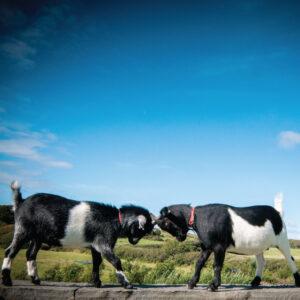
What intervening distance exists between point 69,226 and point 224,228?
2.76 metres

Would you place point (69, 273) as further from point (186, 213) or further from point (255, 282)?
point (255, 282)

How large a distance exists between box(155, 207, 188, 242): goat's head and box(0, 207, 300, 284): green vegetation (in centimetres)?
88

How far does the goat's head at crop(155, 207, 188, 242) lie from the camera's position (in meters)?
5.56

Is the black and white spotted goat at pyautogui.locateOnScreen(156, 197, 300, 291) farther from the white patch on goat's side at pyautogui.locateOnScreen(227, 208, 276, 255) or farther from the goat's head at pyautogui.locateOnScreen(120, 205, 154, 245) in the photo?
the goat's head at pyautogui.locateOnScreen(120, 205, 154, 245)

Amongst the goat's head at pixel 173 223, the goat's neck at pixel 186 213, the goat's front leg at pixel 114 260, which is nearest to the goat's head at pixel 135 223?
the goat's head at pixel 173 223

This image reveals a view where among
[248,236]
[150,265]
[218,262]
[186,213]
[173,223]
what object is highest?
[186,213]

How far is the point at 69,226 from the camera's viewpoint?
16.7 feet

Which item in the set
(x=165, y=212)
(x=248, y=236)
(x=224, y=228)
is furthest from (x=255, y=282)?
(x=165, y=212)

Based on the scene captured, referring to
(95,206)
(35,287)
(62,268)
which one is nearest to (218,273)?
(95,206)

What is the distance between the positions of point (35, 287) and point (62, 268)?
2854 millimetres

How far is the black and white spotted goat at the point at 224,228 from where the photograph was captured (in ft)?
17.3

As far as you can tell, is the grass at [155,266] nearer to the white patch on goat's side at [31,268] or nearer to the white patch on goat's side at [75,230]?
the white patch on goat's side at [31,268]

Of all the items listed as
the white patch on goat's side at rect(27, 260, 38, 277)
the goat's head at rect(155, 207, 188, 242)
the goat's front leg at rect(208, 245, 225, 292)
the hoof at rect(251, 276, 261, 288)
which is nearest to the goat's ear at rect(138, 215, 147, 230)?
the goat's head at rect(155, 207, 188, 242)

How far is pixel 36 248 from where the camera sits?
532 cm
